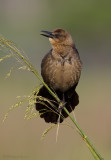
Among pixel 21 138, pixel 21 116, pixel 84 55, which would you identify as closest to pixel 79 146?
pixel 21 138

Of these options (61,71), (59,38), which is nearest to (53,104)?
(61,71)

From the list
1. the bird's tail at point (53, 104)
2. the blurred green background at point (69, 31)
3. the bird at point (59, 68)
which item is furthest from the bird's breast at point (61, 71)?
the blurred green background at point (69, 31)

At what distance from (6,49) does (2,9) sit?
31.9 m

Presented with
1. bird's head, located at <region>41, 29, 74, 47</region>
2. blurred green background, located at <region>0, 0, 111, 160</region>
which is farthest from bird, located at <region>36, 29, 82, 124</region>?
blurred green background, located at <region>0, 0, 111, 160</region>

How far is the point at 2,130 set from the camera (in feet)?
26.1

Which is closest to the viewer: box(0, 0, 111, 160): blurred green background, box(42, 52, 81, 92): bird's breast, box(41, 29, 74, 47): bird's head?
box(42, 52, 81, 92): bird's breast

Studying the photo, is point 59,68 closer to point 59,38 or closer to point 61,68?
point 61,68

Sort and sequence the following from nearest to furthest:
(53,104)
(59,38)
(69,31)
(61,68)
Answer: (61,68) < (59,38) < (53,104) < (69,31)

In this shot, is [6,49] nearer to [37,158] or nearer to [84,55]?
[37,158]

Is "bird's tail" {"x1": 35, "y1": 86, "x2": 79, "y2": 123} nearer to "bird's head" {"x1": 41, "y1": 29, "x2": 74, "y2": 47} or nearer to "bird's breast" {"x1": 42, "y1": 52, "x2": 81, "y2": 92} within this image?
"bird's breast" {"x1": 42, "y1": 52, "x2": 81, "y2": 92}

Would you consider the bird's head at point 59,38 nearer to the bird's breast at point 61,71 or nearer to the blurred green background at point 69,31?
the bird's breast at point 61,71

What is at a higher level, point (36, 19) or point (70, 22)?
point (36, 19)

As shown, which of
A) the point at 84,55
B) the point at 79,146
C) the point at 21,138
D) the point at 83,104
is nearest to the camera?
Answer: the point at 79,146

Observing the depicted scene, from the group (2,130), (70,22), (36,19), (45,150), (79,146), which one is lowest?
(79,146)
